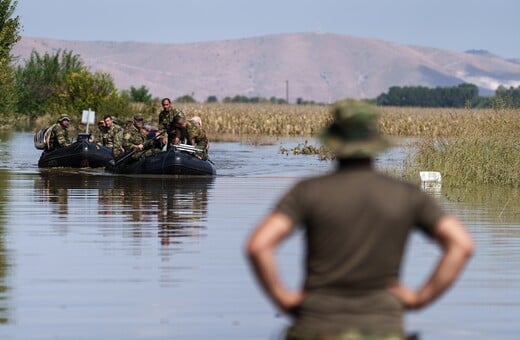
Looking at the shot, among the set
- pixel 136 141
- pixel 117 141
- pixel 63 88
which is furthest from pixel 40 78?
pixel 136 141

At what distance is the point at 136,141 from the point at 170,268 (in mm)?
20995

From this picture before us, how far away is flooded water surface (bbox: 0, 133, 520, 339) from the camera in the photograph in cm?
1262

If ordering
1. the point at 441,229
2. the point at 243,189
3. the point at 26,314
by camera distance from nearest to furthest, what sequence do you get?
the point at 441,229, the point at 26,314, the point at 243,189

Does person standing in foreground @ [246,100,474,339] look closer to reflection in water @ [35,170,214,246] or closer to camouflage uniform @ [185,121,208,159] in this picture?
reflection in water @ [35,170,214,246]

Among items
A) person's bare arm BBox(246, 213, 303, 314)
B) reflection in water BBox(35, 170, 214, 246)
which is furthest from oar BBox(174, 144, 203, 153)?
person's bare arm BBox(246, 213, 303, 314)

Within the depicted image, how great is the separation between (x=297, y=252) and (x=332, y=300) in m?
11.2

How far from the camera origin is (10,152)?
175 ft

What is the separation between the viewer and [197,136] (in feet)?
117

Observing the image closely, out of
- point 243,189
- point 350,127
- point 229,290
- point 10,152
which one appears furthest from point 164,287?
point 10,152

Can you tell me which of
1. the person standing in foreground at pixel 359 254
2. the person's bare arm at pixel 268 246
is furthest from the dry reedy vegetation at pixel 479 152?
the person's bare arm at pixel 268 246

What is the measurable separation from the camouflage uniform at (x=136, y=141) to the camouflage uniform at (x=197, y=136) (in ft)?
3.90

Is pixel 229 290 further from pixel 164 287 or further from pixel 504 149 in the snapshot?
pixel 504 149

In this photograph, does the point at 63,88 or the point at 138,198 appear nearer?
the point at 138,198

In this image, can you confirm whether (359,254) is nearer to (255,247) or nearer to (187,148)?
(255,247)
